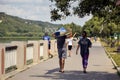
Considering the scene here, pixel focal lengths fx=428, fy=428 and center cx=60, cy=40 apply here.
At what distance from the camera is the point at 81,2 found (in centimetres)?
1530

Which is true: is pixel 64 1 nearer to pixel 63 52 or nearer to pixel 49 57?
pixel 63 52

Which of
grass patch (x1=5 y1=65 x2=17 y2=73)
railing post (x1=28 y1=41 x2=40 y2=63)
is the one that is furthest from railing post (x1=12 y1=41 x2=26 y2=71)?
railing post (x1=28 y1=41 x2=40 y2=63)

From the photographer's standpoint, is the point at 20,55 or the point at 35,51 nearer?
the point at 20,55

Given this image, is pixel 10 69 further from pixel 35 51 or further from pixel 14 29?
pixel 14 29

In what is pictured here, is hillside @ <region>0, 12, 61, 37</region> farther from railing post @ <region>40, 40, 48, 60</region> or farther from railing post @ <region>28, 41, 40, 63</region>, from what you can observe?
railing post @ <region>28, 41, 40, 63</region>

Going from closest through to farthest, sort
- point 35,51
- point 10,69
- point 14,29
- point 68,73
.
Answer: point 68,73, point 10,69, point 35,51, point 14,29

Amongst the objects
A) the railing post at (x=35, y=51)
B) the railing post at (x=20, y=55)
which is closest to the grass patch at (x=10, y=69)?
the railing post at (x=20, y=55)

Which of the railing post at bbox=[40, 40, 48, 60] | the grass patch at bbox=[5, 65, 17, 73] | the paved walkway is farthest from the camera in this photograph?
the railing post at bbox=[40, 40, 48, 60]

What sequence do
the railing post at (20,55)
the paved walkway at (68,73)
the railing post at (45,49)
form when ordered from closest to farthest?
the paved walkway at (68,73), the railing post at (20,55), the railing post at (45,49)

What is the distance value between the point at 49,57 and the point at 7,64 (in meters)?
13.3

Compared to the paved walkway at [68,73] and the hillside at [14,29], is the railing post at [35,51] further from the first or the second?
the hillside at [14,29]

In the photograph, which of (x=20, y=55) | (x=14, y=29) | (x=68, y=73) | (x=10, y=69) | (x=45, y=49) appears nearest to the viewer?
(x=68, y=73)

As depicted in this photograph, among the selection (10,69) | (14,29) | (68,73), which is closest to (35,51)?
(10,69)

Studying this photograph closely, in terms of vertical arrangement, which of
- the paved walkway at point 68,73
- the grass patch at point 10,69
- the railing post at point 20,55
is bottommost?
the paved walkway at point 68,73
